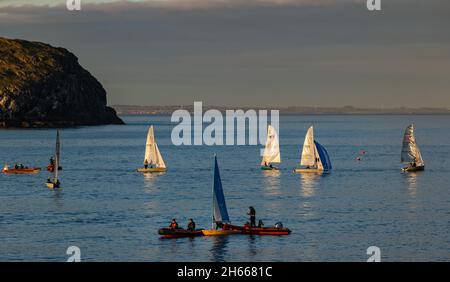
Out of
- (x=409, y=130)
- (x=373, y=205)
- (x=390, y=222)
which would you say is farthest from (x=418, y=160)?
(x=390, y=222)

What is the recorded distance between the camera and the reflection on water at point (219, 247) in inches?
2731

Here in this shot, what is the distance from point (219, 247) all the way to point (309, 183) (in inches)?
2453

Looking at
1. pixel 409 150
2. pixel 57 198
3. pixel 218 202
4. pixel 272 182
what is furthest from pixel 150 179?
pixel 218 202

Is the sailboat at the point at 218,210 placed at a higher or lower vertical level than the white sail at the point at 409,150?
lower

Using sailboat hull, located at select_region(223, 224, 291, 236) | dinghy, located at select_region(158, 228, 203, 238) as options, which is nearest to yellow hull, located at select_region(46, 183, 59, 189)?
dinghy, located at select_region(158, 228, 203, 238)

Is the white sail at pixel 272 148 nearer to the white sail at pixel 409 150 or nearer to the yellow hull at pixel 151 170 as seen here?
the yellow hull at pixel 151 170

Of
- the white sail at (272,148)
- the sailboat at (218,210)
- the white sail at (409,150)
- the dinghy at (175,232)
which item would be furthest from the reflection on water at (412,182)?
the dinghy at (175,232)

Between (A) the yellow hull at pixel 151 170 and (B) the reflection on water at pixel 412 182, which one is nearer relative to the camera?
(B) the reflection on water at pixel 412 182

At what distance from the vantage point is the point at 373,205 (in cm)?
10631

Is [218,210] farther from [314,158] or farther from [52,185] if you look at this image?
[314,158]

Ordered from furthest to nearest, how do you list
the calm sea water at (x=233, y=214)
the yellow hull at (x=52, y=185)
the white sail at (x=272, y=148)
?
the white sail at (x=272, y=148)
the yellow hull at (x=52, y=185)
the calm sea water at (x=233, y=214)

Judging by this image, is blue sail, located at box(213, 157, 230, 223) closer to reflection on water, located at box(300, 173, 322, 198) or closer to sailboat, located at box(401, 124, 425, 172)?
reflection on water, located at box(300, 173, 322, 198)

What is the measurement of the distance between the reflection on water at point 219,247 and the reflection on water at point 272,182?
134ft

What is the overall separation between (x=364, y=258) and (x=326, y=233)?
11.5m
